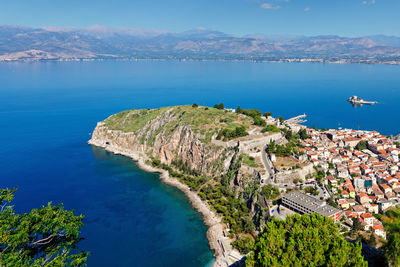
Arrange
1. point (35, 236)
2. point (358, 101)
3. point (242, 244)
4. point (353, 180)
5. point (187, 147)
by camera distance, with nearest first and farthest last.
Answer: point (35, 236), point (242, 244), point (353, 180), point (187, 147), point (358, 101)

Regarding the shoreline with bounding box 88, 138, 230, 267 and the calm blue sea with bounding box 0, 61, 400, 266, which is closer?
the shoreline with bounding box 88, 138, 230, 267

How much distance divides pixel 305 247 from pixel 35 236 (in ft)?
65.9

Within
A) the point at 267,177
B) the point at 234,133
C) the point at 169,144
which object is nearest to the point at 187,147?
the point at 169,144

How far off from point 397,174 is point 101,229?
50909 millimetres

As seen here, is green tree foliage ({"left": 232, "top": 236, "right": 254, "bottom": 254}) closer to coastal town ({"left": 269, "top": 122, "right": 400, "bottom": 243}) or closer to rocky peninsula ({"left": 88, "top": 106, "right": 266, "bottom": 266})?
rocky peninsula ({"left": 88, "top": 106, "right": 266, "bottom": 266})

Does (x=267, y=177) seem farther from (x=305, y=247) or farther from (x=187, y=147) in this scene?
(x=305, y=247)

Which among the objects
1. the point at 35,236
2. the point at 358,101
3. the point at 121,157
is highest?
the point at 35,236

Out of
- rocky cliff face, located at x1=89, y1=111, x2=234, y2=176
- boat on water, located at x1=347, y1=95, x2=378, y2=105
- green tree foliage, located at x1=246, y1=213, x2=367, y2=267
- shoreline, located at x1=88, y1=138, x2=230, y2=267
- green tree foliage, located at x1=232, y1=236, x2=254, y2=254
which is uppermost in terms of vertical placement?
green tree foliage, located at x1=246, y1=213, x2=367, y2=267

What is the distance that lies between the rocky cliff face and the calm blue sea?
17.2 feet

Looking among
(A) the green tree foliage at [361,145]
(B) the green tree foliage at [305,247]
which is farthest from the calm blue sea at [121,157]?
(A) the green tree foliage at [361,145]

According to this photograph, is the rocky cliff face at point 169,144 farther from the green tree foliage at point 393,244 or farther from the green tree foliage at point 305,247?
the green tree foliage at point 393,244

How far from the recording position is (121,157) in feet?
228

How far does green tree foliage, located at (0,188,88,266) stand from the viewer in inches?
709

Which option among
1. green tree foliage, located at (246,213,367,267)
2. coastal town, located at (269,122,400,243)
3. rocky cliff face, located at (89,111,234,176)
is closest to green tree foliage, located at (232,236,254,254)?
coastal town, located at (269,122,400,243)
